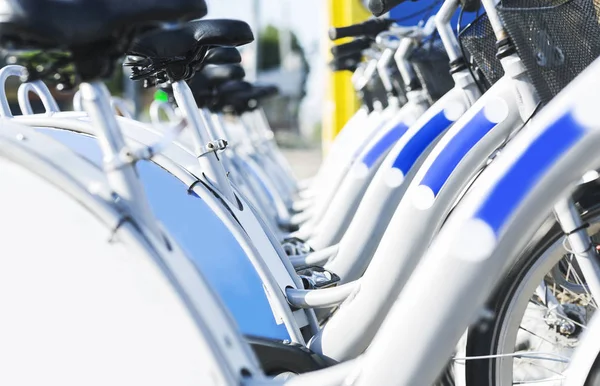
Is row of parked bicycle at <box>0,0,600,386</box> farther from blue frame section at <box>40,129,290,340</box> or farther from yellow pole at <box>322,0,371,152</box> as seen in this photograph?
yellow pole at <box>322,0,371,152</box>

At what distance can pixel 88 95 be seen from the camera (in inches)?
51.5

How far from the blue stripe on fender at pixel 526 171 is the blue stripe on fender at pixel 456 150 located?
46 centimetres

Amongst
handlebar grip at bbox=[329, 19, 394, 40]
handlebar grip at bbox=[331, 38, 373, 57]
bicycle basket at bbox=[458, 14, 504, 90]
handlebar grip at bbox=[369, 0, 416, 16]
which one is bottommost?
handlebar grip at bbox=[331, 38, 373, 57]

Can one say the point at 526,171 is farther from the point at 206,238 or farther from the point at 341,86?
the point at 341,86

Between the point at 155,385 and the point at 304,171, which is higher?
the point at 155,385

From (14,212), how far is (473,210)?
0.80 m

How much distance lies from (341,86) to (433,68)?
11.8 feet

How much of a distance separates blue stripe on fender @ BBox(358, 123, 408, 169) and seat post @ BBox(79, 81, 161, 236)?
5.82 ft

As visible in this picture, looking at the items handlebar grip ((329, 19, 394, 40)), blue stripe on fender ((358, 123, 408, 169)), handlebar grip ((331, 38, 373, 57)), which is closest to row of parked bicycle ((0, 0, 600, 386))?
handlebar grip ((329, 19, 394, 40))

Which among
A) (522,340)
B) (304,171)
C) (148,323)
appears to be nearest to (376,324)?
(522,340)

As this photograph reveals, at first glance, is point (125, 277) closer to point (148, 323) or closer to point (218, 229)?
point (148, 323)

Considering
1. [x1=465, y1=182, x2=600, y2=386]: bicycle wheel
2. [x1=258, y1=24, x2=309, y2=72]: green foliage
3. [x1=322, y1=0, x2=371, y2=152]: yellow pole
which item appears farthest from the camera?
[x1=258, y1=24, x2=309, y2=72]: green foliage

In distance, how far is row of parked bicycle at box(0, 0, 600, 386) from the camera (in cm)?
123

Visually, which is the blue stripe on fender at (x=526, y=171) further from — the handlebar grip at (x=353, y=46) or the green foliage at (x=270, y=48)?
the green foliage at (x=270, y=48)
